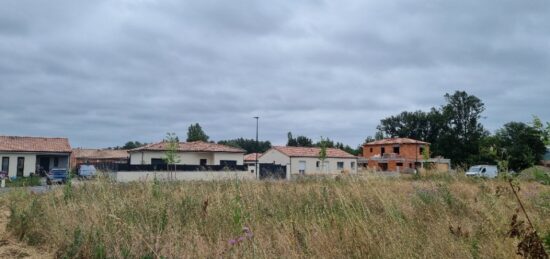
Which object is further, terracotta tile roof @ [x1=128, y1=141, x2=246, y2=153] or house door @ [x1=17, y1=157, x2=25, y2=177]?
terracotta tile roof @ [x1=128, y1=141, x2=246, y2=153]

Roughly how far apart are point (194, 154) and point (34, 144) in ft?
57.1

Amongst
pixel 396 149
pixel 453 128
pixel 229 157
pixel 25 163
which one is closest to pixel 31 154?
pixel 25 163

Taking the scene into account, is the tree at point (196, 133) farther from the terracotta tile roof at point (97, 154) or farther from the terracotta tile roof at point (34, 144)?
the terracotta tile roof at point (34, 144)

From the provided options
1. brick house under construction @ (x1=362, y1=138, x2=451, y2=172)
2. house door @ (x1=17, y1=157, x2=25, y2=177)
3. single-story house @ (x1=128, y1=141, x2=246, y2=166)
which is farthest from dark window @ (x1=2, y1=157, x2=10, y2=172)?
brick house under construction @ (x1=362, y1=138, x2=451, y2=172)

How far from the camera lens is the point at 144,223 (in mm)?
5168

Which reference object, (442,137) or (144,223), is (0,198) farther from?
(442,137)

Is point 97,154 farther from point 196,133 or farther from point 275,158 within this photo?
point 275,158

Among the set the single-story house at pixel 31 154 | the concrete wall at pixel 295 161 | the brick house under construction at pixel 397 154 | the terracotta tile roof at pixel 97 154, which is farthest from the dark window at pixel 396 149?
the single-story house at pixel 31 154

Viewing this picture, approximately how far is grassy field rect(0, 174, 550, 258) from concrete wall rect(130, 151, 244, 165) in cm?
3316

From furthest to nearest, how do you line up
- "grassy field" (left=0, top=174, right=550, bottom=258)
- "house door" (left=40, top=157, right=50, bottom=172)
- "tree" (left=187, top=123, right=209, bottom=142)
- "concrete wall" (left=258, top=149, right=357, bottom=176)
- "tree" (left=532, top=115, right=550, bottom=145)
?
"tree" (left=187, top=123, right=209, bottom=142), "concrete wall" (left=258, top=149, right=357, bottom=176), "house door" (left=40, top=157, right=50, bottom=172), "grassy field" (left=0, top=174, right=550, bottom=258), "tree" (left=532, top=115, right=550, bottom=145)

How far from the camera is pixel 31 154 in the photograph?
4072 cm

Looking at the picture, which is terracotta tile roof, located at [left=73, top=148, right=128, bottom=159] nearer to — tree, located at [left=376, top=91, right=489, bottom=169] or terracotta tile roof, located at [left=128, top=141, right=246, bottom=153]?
terracotta tile roof, located at [left=128, top=141, right=246, bottom=153]

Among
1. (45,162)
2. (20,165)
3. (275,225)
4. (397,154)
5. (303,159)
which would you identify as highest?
(397,154)

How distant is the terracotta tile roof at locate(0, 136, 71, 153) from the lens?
40.1 meters
